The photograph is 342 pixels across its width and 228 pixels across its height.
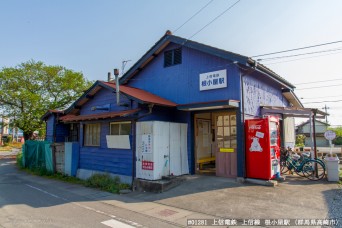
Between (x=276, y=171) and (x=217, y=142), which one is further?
(x=217, y=142)

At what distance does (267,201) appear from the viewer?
7.38 meters

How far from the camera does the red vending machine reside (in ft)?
29.8

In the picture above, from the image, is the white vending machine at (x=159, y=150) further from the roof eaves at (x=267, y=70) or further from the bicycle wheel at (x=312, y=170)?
the bicycle wheel at (x=312, y=170)

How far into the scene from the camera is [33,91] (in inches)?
1120

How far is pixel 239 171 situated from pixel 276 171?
4.96 ft

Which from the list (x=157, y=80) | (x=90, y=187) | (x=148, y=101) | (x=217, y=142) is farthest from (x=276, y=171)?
(x=90, y=187)

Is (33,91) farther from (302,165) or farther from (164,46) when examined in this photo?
(302,165)

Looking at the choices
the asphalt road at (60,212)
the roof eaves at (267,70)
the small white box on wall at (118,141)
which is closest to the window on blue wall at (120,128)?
the small white box on wall at (118,141)

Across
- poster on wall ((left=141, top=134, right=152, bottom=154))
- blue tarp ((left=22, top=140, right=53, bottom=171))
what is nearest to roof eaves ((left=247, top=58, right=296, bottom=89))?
poster on wall ((left=141, top=134, right=152, bottom=154))

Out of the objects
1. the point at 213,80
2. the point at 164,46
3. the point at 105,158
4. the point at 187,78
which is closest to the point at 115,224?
the point at 105,158

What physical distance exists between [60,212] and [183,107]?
5.74m

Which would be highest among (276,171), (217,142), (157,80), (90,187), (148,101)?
(157,80)

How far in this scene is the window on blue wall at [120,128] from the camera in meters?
11.1

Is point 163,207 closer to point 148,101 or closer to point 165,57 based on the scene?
point 148,101
